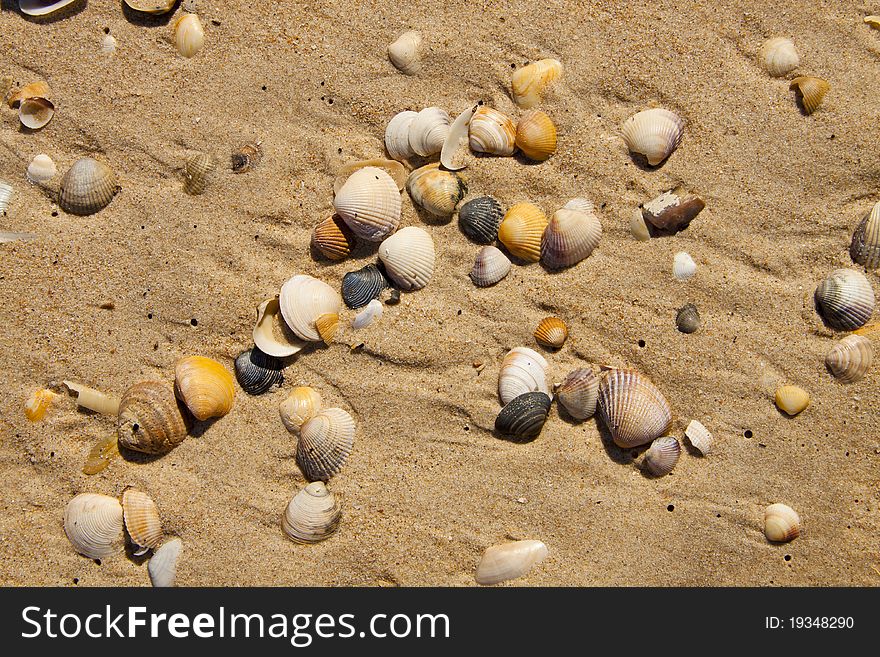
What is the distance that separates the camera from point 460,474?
3834 millimetres

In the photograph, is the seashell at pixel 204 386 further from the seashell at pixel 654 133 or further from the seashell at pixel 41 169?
the seashell at pixel 654 133

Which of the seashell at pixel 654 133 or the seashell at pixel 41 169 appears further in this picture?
the seashell at pixel 41 169

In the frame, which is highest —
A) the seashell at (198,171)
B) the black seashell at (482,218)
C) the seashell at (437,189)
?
the seashell at (198,171)

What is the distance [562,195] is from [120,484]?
298 centimetres

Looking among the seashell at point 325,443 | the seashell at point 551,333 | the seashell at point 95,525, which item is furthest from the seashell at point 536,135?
the seashell at point 95,525

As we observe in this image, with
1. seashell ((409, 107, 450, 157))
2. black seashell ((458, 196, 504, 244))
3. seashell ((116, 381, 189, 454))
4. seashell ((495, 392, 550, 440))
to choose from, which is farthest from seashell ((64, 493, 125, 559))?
seashell ((409, 107, 450, 157))

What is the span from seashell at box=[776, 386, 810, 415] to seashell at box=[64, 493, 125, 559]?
3.71 metres

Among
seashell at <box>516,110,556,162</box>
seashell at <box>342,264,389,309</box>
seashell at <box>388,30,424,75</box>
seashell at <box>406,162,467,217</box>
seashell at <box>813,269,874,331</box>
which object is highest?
seashell at <box>388,30,424,75</box>

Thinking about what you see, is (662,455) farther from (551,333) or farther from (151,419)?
(151,419)

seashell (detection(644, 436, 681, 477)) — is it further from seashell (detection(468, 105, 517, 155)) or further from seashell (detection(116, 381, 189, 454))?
seashell (detection(116, 381, 189, 454))

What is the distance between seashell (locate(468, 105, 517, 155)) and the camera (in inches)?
151

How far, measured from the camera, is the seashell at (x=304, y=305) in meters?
3.78

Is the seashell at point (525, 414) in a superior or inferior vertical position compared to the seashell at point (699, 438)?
superior

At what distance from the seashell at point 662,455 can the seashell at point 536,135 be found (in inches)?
67.8
